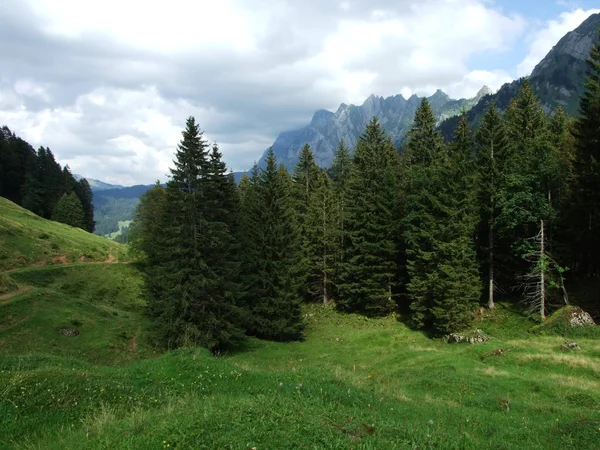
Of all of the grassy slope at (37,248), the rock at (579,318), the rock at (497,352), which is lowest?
the rock at (497,352)

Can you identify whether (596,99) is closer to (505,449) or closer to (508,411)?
(508,411)

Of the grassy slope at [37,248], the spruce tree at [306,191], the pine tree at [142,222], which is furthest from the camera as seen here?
the pine tree at [142,222]

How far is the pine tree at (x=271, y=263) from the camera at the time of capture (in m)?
35.5

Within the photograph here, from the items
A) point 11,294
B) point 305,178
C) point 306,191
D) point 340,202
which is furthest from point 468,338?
point 11,294

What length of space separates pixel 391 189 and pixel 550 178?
15597 millimetres

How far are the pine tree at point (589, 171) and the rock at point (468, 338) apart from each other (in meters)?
13.0

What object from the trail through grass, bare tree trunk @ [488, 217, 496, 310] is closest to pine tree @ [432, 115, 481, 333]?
bare tree trunk @ [488, 217, 496, 310]

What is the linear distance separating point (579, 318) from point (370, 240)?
68.0ft

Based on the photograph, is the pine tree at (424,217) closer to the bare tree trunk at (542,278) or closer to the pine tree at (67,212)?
the bare tree trunk at (542,278)

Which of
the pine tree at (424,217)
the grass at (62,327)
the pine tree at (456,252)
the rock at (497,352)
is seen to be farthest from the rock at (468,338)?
the grass at (62,327)

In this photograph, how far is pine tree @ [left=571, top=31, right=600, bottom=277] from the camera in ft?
95.5

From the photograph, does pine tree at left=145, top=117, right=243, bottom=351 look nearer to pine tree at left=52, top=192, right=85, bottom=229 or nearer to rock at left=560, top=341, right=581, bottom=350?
rock at left=560, top=341, right=581, bottom=350

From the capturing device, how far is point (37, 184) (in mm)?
93188

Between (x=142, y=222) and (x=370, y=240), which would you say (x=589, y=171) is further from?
(x=142, y=222)
